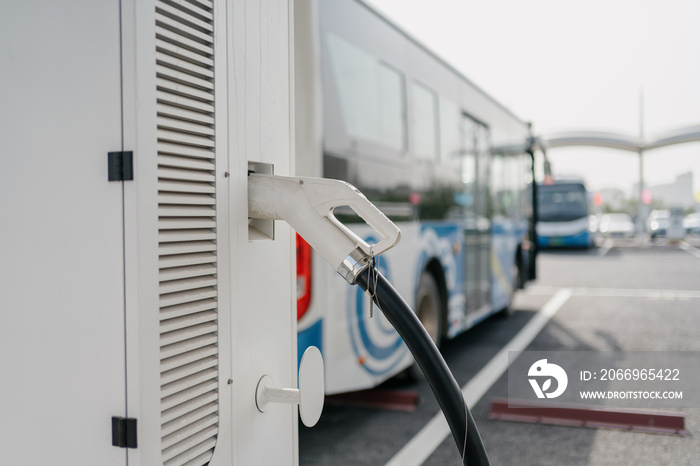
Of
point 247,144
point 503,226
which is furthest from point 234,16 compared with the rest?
point 503,226

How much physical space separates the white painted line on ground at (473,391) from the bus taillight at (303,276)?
113 centimetres

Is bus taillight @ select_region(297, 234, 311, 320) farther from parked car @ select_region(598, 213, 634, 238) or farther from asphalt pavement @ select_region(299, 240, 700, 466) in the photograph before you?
parked car @ select_region(598, 213, 634, 238)

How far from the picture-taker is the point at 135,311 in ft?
4.77

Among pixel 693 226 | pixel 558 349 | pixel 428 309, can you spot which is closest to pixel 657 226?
pixel 693 226

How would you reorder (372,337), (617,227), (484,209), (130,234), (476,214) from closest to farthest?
(130,234)
(372,337)
(476,214)
(484,209)
(617,227)

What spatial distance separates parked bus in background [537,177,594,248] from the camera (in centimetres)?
→ 2516

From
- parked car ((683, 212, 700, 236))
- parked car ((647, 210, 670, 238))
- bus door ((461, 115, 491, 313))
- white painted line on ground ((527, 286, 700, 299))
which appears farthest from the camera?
parked car ((683, 212, 700, 236))

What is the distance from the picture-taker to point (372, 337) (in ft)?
14.7

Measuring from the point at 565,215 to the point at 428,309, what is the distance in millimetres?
21128

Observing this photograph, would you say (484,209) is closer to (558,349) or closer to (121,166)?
(558,349)

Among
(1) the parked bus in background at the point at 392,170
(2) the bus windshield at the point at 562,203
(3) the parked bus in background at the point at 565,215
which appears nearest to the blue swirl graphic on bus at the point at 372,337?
(1) the parked bus in background at the point at 392,170

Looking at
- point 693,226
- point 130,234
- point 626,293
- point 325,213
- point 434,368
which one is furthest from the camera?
point 693,226

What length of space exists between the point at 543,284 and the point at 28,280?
13.3m

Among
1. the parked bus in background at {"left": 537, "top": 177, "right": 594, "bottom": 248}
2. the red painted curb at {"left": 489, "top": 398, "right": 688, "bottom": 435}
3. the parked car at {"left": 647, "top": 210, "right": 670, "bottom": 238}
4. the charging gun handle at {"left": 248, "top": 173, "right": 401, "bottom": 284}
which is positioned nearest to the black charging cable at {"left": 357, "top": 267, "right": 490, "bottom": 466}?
the charging gun handle at {"left": 248, "top": 173, "right": 401, "bottom": 284}
